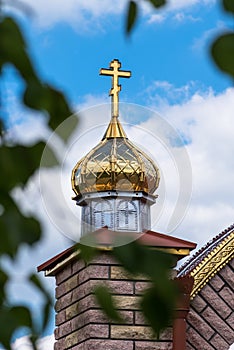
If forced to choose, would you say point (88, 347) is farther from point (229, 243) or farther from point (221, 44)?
point (221, 44)

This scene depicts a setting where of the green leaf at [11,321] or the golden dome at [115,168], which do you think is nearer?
the green leaf at [11,321]

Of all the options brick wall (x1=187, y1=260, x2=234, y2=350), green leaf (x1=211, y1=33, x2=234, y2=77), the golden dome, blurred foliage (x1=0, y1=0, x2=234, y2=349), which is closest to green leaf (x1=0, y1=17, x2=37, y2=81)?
blurred foliage (x1=0, y1=0, x2=234, y2=349)

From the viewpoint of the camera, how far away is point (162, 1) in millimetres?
1400

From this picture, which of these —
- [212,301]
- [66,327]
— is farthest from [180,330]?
[66,327]

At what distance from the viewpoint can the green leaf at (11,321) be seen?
3.96 feet

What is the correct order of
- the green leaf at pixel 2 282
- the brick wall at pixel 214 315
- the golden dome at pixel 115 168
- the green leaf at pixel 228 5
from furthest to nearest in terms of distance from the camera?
1. the golden dome at pixel 115 168
2. the brick wall at pixel 214 315
3. the green leaf at pixel 2 282
4. the green leaf at pixel 228 5

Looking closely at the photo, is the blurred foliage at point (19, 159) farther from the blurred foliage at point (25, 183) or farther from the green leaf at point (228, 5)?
the green leaf at point (228, 5)

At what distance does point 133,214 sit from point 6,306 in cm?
520

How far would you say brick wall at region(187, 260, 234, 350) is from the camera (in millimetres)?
6301

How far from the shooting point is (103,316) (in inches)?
229

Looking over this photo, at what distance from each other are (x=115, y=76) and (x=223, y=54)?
6.12 m

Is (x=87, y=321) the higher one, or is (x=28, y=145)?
(x=87, y=321)

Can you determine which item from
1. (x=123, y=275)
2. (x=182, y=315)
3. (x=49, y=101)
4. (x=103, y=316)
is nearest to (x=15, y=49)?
(x=49, y=101)

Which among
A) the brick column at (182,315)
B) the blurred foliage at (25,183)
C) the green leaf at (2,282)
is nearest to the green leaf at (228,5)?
the blurred foliage at (25,183)
